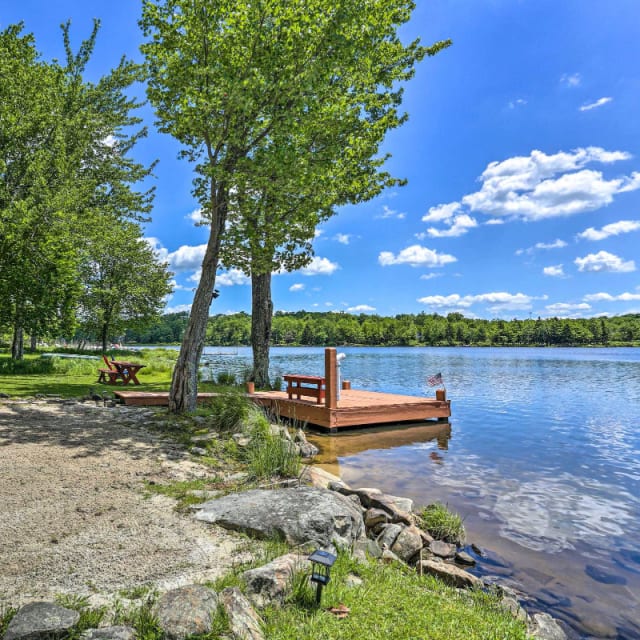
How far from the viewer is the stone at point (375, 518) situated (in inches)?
229

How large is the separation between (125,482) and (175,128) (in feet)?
25.8

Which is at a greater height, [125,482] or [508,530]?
[125,482]

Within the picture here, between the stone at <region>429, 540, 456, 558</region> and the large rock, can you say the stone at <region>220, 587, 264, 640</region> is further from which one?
the stone at <region>429, 540, 456, 558</region>

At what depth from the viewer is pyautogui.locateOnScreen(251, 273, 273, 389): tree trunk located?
1705 cm

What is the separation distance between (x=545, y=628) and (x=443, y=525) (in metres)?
2.09

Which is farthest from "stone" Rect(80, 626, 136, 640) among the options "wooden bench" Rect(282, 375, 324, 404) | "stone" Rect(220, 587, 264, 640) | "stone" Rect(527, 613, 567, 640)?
"wooden bench" Rect(282, 375, 324, 404)

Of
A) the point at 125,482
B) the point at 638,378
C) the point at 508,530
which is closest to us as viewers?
the point at 125,482

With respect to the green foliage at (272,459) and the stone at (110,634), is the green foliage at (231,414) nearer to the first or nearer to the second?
the green foliage at (272,459)

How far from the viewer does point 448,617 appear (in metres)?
3.36

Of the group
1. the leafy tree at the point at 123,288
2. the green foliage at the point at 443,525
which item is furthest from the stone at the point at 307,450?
the leafy tree at the point at 123,288

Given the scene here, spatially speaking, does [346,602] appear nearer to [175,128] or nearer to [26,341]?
[175,128]

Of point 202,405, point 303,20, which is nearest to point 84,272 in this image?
point 202,405

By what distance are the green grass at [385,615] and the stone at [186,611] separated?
435 mm

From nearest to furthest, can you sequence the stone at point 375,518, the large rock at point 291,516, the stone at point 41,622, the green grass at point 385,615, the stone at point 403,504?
the stone at point 41,622, the green grass at point 385,615, the large rock at point 291,516, the stone at point 375,518, the stone at point 403,504
